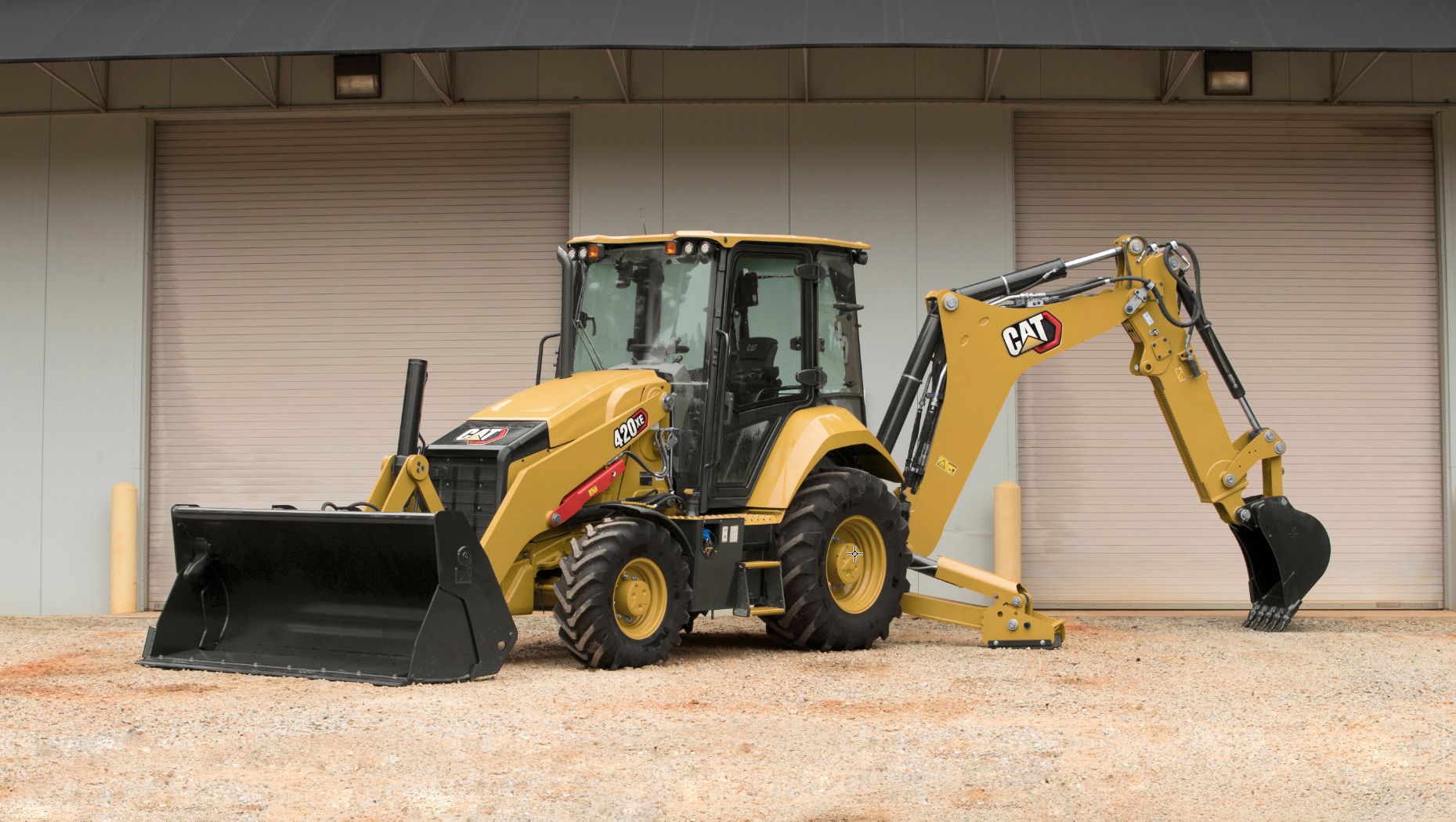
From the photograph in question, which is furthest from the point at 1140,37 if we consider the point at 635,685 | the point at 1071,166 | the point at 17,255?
the point at 17,255

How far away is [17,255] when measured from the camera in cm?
1491

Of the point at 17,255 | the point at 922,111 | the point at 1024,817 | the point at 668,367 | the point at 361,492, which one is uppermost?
the point at 922,111

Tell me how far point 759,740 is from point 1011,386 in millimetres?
4958

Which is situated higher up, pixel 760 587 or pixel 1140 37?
pixel 1140 37

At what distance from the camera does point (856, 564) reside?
10.8m

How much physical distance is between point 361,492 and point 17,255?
4.05 metres

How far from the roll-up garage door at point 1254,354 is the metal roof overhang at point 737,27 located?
1463 millimetres

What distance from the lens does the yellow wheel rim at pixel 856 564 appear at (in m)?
10.7

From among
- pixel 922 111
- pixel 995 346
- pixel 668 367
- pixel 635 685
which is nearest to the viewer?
pixel 635 685

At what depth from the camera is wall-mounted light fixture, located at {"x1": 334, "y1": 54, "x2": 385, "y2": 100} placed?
14.6 m

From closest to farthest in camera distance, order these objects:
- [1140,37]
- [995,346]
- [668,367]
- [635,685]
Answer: [635,685] < [668,367] < [995,346] < [1140,37]

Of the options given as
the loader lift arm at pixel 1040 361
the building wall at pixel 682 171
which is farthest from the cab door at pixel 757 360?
the building wall at pixel 682 171

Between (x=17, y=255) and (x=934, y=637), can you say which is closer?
(x=934, y=637)

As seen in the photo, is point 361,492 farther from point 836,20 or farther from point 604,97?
point 836,20
